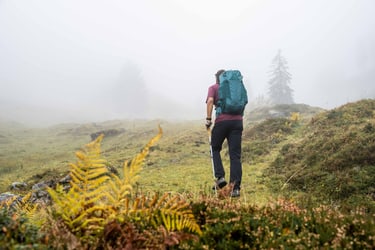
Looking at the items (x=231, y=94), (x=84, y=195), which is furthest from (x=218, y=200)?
(x=231, y=94)

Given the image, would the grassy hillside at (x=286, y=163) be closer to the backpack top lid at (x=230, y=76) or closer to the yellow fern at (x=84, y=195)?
the yellow fern at (x=84, y=195)

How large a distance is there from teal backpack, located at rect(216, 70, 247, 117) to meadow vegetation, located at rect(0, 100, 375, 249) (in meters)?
2.22

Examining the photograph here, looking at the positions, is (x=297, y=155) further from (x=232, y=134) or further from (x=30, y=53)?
(x=30, y=53)

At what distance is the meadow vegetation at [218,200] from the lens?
3.09m

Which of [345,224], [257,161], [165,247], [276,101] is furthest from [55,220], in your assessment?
[276,101]

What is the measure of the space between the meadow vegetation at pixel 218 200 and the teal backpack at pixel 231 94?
2.22 meters

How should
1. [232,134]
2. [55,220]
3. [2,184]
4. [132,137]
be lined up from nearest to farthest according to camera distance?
1. [55,220]
2. [232,134]
3. [2,184]
4. [132,137]

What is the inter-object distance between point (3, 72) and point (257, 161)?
145 m

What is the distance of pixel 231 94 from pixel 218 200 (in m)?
4.02

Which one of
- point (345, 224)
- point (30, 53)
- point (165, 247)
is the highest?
point (30, 53)

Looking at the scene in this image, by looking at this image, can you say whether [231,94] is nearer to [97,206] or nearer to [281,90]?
[97,206]

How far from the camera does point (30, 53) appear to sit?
536 feet

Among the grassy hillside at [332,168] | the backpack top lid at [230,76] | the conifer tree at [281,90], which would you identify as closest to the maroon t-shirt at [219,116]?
the backpack top lid at [230,76]

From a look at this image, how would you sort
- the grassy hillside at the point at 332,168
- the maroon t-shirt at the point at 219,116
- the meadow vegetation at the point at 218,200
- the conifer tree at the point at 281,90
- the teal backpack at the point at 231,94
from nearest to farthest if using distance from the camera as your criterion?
the meadow vegetation at the point at 218,200 → the teal backpack at the point at 231,94 → the maroon t-shirt at the point at 219,116 → the grassy hillside at the point at 332,168 → the conifer tree at the point at 281,90
